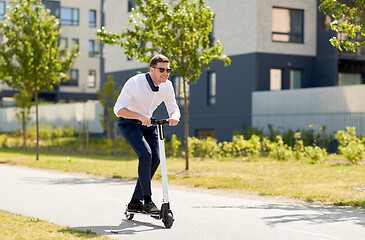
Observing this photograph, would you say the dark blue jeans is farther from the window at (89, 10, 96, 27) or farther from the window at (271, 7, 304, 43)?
the window at (89, 10, 96, 27)

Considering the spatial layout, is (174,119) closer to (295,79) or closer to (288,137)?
(288,137)

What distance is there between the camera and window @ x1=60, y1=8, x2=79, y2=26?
61406 mm

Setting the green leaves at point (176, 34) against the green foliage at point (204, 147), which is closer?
the green leaves at point (176, 34)

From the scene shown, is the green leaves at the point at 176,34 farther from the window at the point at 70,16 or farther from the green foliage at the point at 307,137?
the window at the point at 70,16

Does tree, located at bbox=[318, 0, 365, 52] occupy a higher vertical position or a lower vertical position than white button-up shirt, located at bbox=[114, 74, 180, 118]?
higher

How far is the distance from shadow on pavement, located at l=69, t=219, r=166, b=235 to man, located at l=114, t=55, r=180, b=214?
228mm

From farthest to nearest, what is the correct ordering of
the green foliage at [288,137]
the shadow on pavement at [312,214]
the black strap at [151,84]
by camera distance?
the green foliage at [288,137]
the shadow on pavement at [312,214]
the black strap at [151,84]

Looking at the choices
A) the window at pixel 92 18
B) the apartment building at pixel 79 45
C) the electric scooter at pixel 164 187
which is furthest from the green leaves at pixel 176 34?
the window at pixel 92 18

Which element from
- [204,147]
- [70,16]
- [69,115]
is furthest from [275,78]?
[70,16]

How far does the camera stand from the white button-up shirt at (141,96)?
739 cm

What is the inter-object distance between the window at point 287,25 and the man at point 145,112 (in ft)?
81.2

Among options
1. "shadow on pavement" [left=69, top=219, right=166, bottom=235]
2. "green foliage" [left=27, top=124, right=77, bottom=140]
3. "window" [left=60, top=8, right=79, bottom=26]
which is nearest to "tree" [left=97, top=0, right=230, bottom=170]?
"shadow on pavement" [left=69, top=219, right=166, bottom=235]

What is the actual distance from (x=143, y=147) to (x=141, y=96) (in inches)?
25.0

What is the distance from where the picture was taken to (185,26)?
16.6 metres
